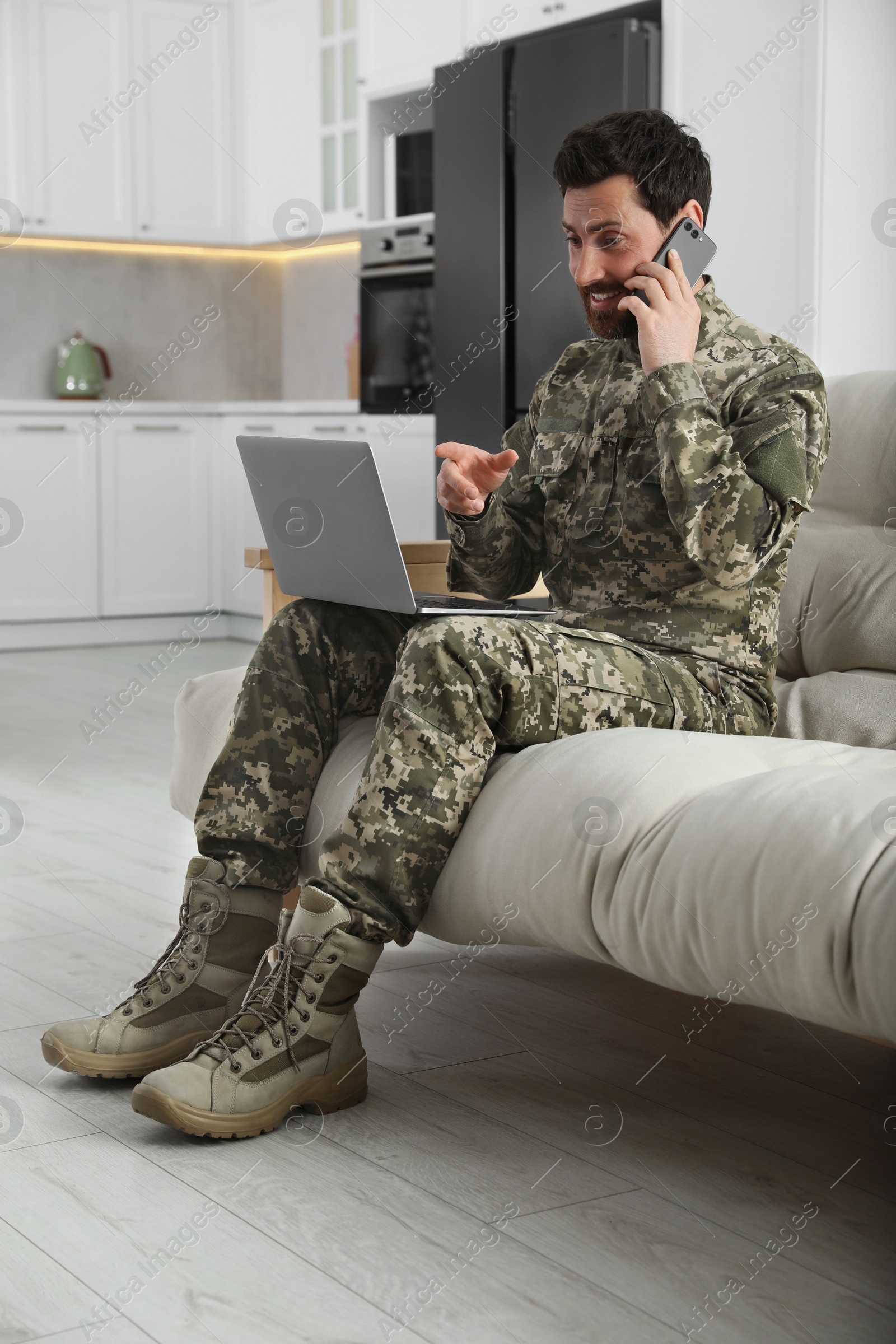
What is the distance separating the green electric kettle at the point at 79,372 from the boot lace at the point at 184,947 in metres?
4.47

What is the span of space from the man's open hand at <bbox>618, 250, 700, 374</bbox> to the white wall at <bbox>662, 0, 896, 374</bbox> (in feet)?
6.17

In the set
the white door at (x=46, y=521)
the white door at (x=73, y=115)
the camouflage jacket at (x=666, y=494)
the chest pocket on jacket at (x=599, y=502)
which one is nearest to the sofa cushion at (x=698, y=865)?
the camouflage jacket at (x=666, y=494)

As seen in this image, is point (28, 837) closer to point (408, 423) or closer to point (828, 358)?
point (828, 358)

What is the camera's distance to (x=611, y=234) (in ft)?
5.60

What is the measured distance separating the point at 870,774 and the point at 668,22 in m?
2.92

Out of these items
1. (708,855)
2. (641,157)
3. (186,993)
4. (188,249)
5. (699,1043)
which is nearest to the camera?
(708,855)

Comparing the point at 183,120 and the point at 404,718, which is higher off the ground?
the point at 183,120

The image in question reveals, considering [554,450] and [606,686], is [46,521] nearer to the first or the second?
[554,450]

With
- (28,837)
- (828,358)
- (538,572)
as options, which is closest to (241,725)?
(538,572)

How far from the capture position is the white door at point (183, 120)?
5648 millimetres

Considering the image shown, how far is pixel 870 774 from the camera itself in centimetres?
131

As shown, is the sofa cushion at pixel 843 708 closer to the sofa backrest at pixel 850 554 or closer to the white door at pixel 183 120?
the sofa backrest at pixel 850 554

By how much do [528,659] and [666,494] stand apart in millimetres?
241

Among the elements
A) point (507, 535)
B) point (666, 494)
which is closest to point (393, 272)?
point (507, 535)
